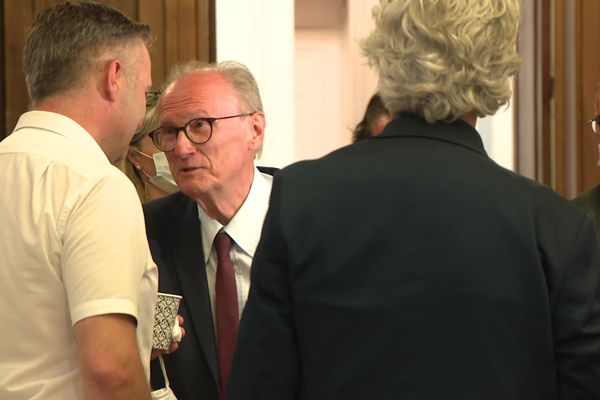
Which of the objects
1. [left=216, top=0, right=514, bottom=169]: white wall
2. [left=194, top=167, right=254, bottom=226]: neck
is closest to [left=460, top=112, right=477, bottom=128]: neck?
[left=194, top=167, right=254, bottom=226]: neck

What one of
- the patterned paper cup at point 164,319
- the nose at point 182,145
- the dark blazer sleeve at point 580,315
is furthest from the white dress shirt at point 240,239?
the dark blazer sleeve at point 580,315

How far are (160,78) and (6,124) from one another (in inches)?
24.4

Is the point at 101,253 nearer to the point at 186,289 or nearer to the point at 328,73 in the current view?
the point at 186,289

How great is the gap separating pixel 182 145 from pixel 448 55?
135 centimetres

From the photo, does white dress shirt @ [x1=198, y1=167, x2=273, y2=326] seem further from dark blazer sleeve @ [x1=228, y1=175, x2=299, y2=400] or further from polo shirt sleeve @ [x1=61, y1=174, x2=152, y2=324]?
dark blazer sleeve @ [x1=228, y1=175, x2=299, y2=400]

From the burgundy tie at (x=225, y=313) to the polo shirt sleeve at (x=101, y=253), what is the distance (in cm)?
58

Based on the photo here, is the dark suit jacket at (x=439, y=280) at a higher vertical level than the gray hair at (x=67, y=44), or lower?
lower

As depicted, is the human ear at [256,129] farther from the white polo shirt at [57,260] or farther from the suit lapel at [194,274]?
the white polo shirt at [57,260]

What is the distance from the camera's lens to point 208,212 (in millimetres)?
2980

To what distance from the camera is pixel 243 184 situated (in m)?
3.05

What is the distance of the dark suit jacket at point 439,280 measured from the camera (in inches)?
69.6

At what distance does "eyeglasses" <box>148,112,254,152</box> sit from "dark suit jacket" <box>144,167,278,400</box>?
17cm

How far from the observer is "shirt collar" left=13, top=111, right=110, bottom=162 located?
2248 millimetres

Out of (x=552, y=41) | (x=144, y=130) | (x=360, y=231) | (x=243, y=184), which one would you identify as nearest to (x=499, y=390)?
(x=360, y=231)
